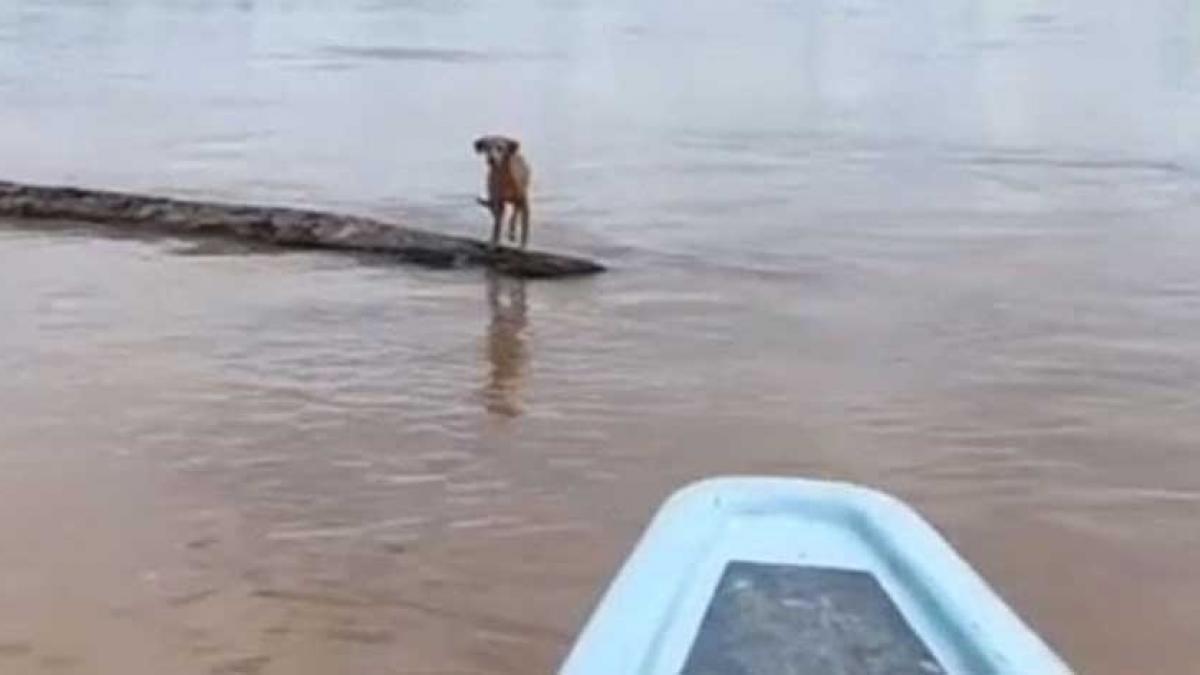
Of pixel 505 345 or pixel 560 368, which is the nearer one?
pixel 560 368

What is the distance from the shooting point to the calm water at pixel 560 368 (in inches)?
183

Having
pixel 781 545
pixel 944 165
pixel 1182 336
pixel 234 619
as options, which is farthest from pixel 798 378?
pixel 944 165

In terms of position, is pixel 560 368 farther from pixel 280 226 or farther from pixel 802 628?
pixel 802 628

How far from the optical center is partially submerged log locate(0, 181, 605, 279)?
857 centimetres

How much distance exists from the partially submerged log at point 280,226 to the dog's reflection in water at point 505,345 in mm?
165

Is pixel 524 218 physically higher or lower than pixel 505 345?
higher

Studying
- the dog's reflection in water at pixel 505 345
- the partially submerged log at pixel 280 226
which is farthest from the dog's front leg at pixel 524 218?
the dog's reflection in water at pixel 505 345

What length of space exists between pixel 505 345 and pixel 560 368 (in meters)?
0.46

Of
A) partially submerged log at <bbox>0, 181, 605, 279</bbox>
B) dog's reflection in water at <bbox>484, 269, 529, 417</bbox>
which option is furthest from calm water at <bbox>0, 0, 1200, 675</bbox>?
partially submerged log at <bbox>0, 181, 605, 279</bbox>

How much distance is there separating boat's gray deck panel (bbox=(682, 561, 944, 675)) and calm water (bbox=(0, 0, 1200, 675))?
144 centimetres

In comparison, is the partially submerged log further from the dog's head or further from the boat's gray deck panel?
the boat's gray deck panel

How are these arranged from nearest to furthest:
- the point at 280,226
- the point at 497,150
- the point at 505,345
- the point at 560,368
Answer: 1. the point at 560,368
2. the point at 505,345
3. the point at 497,150
4. the point at 280,226

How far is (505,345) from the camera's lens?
7.42m

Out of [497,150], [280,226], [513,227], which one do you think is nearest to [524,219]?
[497,150]
